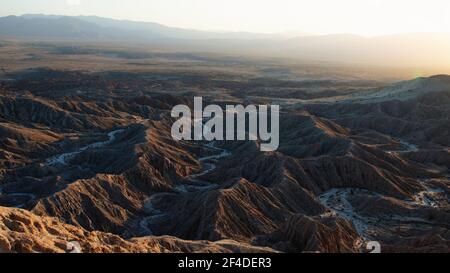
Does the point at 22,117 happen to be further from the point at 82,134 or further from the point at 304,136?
the point at 304,136

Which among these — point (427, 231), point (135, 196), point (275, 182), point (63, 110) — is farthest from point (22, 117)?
point (427, 231)

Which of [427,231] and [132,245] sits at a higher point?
[132,245]


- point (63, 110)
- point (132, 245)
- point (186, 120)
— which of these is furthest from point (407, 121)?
point (132, 245)

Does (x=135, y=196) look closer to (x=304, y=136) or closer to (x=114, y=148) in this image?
Answer: (x=114, y=148)

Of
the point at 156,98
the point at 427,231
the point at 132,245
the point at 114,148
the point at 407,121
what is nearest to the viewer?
the point at 132,245

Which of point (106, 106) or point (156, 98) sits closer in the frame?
point (106, 106)

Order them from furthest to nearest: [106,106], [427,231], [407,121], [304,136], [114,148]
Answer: [106,106] < [407,121] < [304,136] < [114,148] < [427,231]
